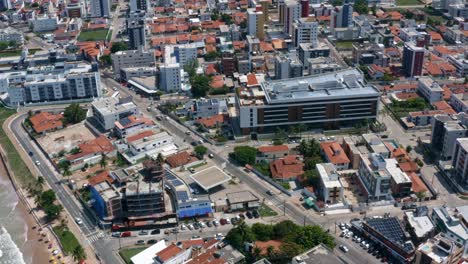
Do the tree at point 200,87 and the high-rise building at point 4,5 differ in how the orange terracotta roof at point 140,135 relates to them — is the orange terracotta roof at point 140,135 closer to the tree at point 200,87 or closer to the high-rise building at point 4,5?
the tree at point 200,87

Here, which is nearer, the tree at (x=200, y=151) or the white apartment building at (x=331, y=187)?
the white apartment building at (x=331, y=187)

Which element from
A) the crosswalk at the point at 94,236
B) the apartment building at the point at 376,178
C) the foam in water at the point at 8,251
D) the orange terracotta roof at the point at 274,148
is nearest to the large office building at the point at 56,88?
the orange terracotta roof at the point at 274,148

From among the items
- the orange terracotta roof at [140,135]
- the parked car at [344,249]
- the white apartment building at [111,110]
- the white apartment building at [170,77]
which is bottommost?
the parked car at [344,249]

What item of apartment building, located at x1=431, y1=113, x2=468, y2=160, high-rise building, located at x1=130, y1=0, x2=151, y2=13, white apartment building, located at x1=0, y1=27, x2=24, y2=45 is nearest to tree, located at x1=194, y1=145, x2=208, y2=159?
apartment building, located at x1=431, y1=113, x2=468, y2=160

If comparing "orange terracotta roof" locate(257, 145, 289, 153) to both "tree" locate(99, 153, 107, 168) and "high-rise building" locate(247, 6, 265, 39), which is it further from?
"high-rise building" locate(247, 6, 265, 39)

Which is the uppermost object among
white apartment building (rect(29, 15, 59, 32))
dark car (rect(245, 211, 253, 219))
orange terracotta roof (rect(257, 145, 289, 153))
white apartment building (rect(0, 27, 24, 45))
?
white apartment building (rect(29, 15, 59, 32))
